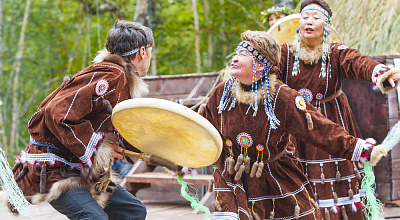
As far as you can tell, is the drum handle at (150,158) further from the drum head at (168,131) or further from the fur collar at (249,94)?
the fur collar at (249,94)

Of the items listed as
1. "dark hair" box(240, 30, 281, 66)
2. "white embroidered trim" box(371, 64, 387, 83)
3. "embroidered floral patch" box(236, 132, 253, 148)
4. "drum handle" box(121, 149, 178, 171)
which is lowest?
"drum handle" box(121, 149, 178, 171)

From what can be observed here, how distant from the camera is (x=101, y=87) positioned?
8.03 ft

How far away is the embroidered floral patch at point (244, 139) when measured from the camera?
106 inches

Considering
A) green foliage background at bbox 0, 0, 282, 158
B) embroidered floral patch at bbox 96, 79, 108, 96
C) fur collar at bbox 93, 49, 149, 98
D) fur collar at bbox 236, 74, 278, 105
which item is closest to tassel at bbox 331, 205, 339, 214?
fur collar at bbox 236, 74, 278, 105

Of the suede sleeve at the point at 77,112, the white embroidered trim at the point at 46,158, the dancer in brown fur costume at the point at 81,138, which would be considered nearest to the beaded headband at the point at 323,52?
the dancer in brown fur costume at the point at 81,138

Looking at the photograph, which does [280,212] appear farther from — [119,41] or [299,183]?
[119,41]

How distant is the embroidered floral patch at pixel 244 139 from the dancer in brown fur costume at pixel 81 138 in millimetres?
630

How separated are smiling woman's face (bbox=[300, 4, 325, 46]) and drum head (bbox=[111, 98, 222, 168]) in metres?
1.61

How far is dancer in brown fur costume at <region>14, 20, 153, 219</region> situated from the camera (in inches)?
93.7

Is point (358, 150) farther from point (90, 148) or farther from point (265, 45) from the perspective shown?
point (90, 148)

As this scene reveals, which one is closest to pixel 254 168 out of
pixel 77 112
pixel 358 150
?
pixel 358 150

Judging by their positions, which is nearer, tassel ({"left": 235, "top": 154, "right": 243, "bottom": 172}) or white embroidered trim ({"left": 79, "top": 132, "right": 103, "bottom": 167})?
white embroidered trim ({"left": 79, "top": 132, "right": 103, "bottom": 167})

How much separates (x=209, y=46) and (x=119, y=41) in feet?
32.4

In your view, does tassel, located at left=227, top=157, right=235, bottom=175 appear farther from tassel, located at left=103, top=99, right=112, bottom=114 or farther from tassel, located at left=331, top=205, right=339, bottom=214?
tassel, located at left=331, top=205, right=339, bottom=214
